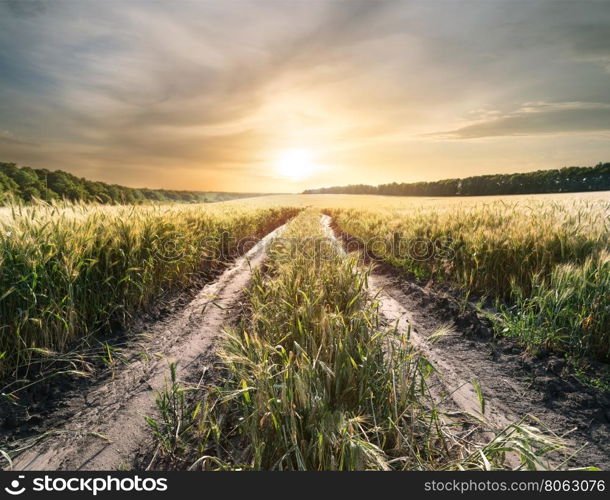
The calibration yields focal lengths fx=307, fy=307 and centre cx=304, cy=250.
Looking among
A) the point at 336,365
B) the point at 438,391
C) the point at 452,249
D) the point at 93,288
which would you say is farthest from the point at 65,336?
the point at 452,249

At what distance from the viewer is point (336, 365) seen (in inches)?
94.9

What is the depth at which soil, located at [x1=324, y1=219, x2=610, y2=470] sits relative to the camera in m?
2.62

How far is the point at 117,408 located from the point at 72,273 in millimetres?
1832

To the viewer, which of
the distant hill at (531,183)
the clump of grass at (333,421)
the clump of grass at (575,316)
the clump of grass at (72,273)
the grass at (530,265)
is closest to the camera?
the clump of grass at (333,421)

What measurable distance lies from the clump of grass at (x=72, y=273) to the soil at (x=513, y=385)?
385 cm

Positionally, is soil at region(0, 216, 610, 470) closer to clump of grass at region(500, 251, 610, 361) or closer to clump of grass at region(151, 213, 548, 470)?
clump of grass at region(500, 251, 610, 361)

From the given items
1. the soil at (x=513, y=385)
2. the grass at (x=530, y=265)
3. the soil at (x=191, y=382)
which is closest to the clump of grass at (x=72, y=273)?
the soil at (x=191, y=382)

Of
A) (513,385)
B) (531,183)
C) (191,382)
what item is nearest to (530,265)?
(513,385)

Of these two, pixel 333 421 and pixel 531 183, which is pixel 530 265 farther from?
pixel 531 183

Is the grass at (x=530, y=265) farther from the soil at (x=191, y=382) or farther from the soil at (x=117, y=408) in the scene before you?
the soil at (x=117, y=408)

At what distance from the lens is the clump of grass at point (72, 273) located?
3.32 m

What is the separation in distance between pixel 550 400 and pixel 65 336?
212 inches

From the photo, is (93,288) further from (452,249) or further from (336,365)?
(452,249)

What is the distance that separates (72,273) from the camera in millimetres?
3750
